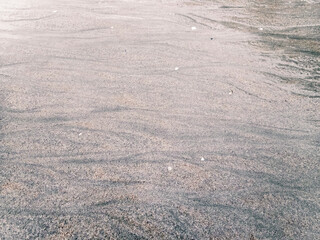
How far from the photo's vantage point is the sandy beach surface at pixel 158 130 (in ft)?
6.56

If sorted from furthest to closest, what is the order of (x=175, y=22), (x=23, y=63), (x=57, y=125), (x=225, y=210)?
(x=175, y=22)
(x=23, y=63)
(x=57, y=125)
(x=225, y=210)

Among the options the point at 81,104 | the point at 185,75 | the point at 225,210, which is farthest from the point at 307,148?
the point at 81,104

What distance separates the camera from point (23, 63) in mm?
3906

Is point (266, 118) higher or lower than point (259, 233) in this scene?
higher

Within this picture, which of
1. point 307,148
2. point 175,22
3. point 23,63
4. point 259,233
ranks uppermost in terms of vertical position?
point 175,22

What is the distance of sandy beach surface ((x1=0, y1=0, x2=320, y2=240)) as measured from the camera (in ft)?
6.56

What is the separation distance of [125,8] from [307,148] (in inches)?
166

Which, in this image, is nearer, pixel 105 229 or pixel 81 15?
pixel 105 229

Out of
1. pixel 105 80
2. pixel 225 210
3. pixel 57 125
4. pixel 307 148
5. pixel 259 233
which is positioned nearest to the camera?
pixel 259 233

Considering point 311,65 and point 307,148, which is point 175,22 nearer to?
point 311,65

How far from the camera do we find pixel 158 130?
2.82m

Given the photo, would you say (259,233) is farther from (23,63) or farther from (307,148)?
(23,63)

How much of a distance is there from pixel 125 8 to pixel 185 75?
2.63 m

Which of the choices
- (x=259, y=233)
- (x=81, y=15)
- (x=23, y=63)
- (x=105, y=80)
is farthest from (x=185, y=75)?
(x=81, y=15)
